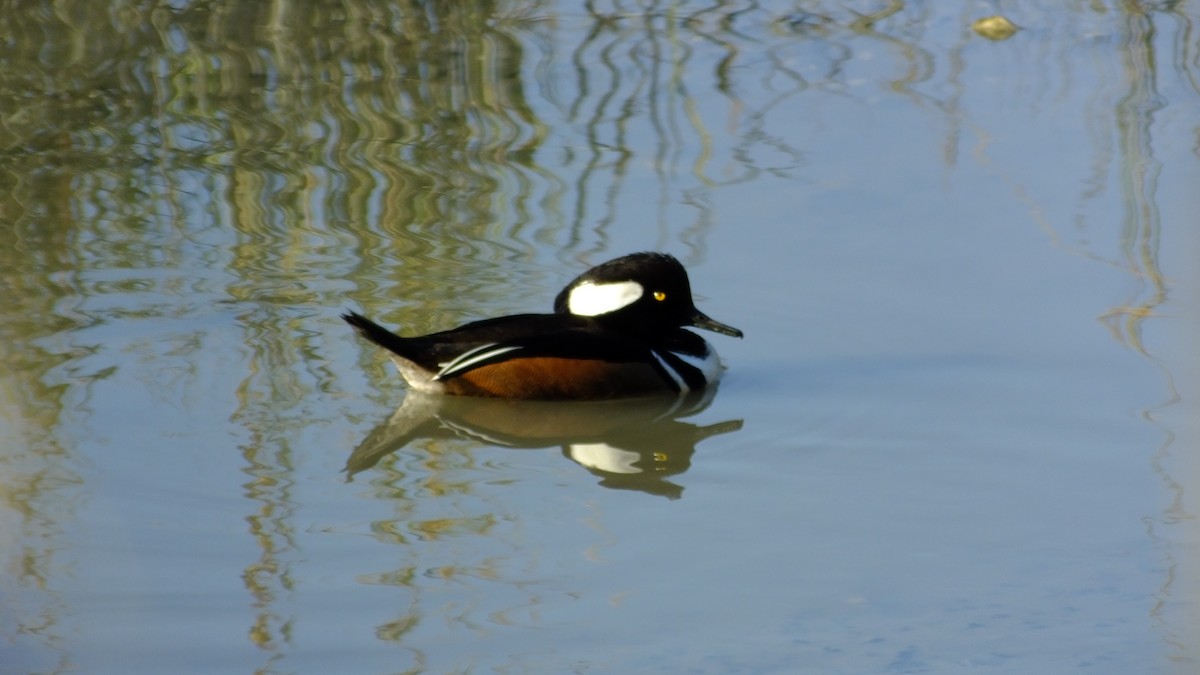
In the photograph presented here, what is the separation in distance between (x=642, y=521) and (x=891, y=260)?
8.94 ft

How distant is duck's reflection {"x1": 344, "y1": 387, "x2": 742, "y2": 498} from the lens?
20.4ft

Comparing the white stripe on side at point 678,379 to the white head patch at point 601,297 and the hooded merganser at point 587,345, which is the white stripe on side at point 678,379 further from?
the white head patch at point 601,297

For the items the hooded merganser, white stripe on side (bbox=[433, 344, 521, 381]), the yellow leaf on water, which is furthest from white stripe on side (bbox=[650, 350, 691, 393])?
the yellow leaf on water

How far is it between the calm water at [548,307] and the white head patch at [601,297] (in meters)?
0.48

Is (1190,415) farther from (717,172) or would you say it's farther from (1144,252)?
(717,172)

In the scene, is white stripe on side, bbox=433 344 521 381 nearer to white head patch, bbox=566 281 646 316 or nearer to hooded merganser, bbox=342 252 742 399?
hooded merganser, bbox=342 252 742 399

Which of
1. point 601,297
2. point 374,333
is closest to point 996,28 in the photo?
point 601,297

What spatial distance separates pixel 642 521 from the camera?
5609mm

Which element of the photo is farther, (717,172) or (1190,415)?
(717,172)

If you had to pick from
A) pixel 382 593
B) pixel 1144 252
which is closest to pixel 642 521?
pixel 382 593

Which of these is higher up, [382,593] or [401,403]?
[382,593]

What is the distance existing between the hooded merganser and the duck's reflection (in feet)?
0.18

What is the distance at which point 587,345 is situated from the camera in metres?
6.97

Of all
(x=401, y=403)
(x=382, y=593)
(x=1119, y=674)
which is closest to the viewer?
(x=1119, y=674)
